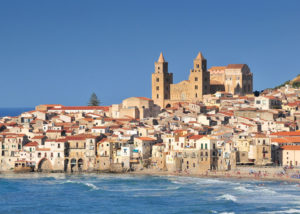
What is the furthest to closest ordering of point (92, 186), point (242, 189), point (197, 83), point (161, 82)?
point (161, 82), point (197, 83), point (92, 186), point (242, 189)

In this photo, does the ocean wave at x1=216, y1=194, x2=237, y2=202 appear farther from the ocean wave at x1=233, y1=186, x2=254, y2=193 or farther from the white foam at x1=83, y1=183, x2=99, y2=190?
the white foam at x1=83, y1=183, x2=99, y2=190

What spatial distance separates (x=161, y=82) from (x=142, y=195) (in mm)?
63921

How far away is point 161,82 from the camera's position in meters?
133

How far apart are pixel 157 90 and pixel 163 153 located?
160ft

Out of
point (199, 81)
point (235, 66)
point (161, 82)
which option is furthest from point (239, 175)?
point (235, 66)

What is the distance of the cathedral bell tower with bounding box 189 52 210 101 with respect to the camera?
130125 mm

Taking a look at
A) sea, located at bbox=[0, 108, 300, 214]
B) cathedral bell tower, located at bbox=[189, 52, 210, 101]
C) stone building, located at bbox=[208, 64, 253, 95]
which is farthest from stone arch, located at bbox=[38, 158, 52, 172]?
stone building, located at bbox=[208, 64, 253, 95]

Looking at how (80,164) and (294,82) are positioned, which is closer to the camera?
(80,164)

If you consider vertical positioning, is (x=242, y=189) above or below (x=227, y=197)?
above

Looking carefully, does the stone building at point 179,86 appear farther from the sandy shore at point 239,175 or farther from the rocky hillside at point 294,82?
the sandy shore at point 239,175

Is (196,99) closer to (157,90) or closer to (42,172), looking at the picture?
(157,90)

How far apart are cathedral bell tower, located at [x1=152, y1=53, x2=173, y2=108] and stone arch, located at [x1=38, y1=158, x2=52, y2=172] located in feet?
150

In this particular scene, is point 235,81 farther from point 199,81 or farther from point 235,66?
point 199,81

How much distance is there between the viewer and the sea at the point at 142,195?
63375 millimetres
